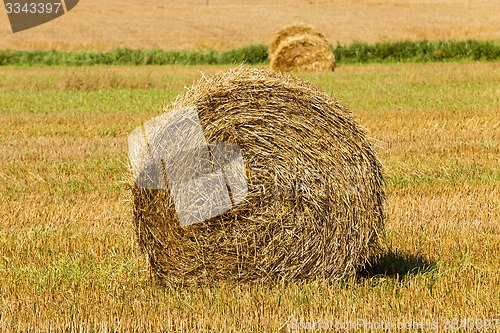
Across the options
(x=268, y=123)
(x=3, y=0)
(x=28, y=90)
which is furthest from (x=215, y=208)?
(x=3, y=0)

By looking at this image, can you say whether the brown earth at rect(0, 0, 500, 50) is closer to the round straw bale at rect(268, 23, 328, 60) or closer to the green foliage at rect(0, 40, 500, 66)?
the green foliage at rect(0, 40, 500, 66)

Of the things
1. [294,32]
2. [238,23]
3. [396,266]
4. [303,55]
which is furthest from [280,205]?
[238,23]

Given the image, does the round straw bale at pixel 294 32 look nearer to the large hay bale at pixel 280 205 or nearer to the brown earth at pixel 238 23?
the brown earth at pixel 238 23

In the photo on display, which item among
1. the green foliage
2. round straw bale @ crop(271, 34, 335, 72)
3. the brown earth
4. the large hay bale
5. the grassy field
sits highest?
the large hay bale

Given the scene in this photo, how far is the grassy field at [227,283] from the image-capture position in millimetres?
5066

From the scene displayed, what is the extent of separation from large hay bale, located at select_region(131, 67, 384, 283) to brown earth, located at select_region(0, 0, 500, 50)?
96.9 feet

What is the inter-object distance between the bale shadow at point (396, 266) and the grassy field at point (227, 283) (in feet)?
0.05

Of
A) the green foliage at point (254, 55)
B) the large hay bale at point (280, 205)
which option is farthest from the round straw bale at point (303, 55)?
the large hay bale at point (280, 205)

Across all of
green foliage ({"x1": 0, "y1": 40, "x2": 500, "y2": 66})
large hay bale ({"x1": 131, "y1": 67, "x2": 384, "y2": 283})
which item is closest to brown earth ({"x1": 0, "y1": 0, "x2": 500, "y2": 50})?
green foliage ({"x1": 0, "y1": 40, "x2": 500, "y2": 66})

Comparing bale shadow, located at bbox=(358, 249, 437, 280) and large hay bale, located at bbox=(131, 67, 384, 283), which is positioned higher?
large hay bale, located at bbox=(131, 67, 384, 283)

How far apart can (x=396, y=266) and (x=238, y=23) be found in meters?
37.7

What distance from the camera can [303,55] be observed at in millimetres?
24016

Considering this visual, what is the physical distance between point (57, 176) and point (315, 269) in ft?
15.7

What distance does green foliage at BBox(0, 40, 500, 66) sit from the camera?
2895 cm
